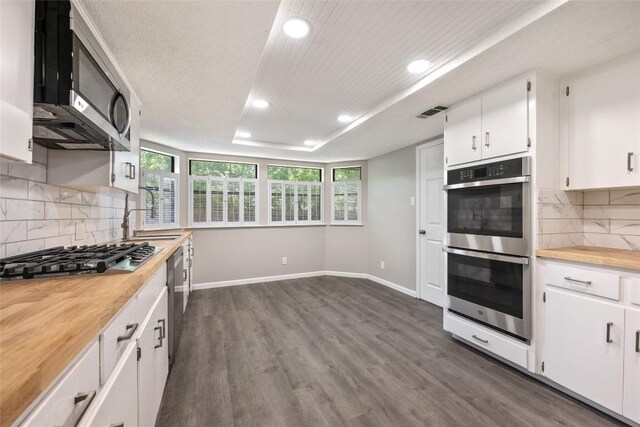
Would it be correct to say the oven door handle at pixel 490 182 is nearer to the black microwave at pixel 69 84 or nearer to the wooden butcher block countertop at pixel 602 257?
the wooden butcher block countertop at pixel 602 257

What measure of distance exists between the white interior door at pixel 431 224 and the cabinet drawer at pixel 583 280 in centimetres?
161

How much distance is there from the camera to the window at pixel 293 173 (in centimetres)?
501

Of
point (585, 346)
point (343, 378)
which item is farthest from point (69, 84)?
point (585, 346)

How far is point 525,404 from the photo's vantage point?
172 centimetres

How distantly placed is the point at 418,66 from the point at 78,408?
8.03 feet

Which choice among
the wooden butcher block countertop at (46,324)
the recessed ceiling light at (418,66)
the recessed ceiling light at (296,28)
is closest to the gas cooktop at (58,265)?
the wooden butcher block countertop at (46,324)

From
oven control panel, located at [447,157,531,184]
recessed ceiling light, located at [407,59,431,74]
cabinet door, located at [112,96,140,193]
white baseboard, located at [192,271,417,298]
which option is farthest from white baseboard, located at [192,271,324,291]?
recessed ceiling light, located at [407,59,431,74]

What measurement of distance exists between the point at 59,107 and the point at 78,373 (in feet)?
3.46

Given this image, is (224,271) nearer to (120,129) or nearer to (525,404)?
(120,129)

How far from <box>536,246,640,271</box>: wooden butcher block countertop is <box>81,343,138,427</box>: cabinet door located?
96.7 inches

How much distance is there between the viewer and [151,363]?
1374mm

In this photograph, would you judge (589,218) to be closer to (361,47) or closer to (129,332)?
(361,47)

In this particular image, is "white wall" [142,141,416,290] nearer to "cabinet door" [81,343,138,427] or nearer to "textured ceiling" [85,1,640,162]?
"textured ceiling" [85,1,640,162]

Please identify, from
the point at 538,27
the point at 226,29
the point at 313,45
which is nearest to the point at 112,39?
the point at 226,29
